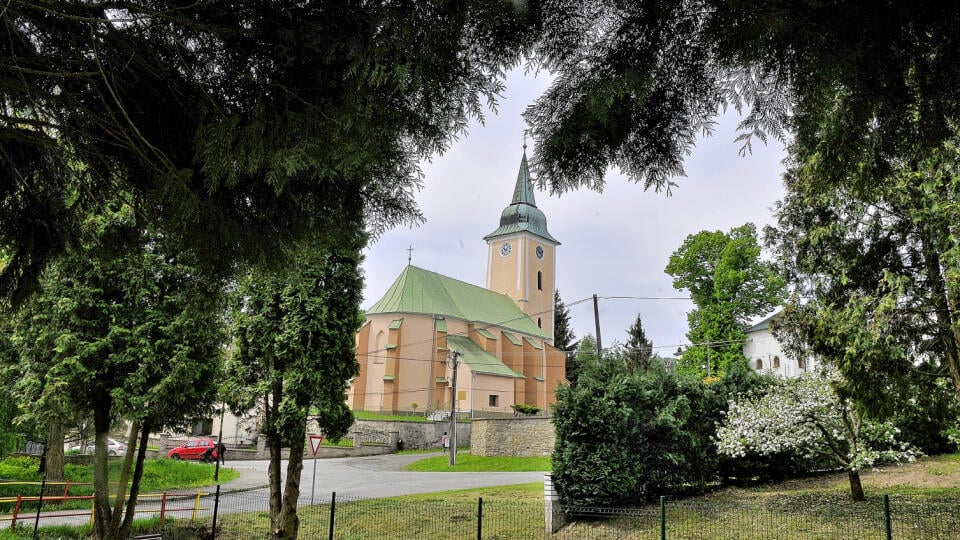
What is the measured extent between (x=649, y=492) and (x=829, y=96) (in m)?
11.8

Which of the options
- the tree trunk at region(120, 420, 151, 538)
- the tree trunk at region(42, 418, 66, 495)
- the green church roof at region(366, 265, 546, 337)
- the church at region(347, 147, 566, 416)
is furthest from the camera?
the green church roof at region(366, 265, 546, 337)

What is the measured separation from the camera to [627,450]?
491 inches

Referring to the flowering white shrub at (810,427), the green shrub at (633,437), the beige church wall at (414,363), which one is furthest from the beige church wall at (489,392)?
Answer: the flowering white shrub at (810,427)

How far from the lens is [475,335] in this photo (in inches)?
1940

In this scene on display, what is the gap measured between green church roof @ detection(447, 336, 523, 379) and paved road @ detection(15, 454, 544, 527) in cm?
1462

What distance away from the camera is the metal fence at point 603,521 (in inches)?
375

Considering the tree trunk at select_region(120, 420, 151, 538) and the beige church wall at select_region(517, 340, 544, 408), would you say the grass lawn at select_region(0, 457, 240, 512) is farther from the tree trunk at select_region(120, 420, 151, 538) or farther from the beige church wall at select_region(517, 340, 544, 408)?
the beige church wall at select_region(517, 340, 544, 408)

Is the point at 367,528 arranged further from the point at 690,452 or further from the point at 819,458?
the point at 819,458

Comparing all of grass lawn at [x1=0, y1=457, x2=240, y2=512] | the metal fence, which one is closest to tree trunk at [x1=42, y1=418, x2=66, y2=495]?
grass lawn at [x1=0, y1=457, x2=240, y2=512]

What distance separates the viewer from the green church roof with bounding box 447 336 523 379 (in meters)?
43.2

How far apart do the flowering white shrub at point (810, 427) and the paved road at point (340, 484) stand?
335 inches

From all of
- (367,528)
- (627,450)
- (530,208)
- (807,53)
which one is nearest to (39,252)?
(807,53)

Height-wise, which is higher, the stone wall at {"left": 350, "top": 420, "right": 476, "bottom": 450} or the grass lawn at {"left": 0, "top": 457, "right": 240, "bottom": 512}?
the stone wall at {"left": 350, "top": 420, "right": 476, "bottom": 450}

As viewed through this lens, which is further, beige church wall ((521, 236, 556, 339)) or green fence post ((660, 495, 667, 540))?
beige church wall ((521, 236, 556, 339))
